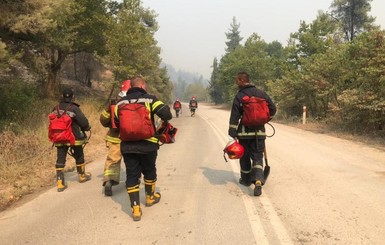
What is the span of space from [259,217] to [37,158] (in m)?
6.00

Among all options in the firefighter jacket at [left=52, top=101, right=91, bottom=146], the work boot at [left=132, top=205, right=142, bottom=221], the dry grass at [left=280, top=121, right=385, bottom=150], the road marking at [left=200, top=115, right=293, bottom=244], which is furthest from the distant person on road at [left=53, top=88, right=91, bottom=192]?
the dry grass at [left=280, top=121, right=385, bottom=150]

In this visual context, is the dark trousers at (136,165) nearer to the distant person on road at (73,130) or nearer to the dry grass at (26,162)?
the distant person on road at (73,130)

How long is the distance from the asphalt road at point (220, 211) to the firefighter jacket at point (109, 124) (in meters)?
0.96

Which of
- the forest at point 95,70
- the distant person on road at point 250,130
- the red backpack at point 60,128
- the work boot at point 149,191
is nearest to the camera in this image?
the work boot at point 149,191

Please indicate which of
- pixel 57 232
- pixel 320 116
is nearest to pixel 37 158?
pixel 57 232

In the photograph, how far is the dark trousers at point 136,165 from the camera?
200 inches

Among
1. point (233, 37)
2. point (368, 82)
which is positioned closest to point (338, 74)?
point (368, 82)

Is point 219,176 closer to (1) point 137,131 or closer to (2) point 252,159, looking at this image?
(2) point 252,159

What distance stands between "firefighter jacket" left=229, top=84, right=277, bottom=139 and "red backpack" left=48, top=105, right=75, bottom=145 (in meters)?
2.95

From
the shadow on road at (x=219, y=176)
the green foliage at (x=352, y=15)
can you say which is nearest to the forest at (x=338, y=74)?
the green foliage at (x=352, y=15)

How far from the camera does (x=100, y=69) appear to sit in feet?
109

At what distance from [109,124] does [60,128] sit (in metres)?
1.03

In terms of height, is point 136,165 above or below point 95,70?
below

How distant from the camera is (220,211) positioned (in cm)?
517
